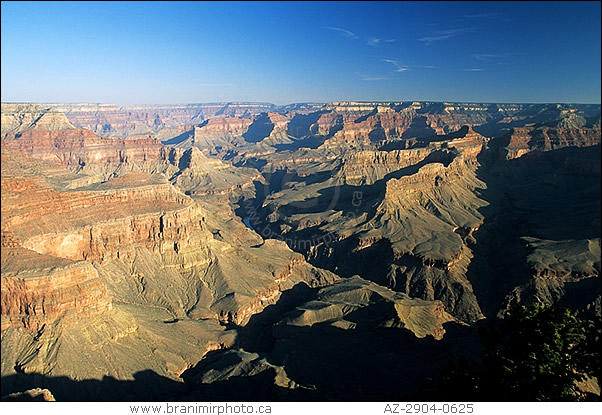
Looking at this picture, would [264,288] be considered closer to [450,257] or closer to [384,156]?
[450,257]

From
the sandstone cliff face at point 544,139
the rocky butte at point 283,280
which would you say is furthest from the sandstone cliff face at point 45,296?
the sandstone cliff face at point 544,139

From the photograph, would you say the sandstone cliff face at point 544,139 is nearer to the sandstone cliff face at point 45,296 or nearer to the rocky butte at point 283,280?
the rocky butte at point 283,280

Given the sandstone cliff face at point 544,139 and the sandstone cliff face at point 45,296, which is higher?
the sandstone cliff face at point 544,139

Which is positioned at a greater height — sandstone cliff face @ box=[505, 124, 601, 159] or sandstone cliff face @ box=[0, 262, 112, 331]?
sandstone cliff face @ box=[505, 124, 601, 159]

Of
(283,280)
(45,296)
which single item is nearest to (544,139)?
(283,280)

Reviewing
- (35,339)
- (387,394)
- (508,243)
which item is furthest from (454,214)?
(35,339)

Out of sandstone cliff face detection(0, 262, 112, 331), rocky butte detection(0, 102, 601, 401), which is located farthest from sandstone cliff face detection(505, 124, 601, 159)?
sandstone cliff face detection(0, 262, 112, 331)

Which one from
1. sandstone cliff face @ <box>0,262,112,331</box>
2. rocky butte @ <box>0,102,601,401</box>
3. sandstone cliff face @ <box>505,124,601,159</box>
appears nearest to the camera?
sandstone cliff face @ <box>0,262,112,331</box>

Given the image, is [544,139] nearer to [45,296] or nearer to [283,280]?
[283,280]

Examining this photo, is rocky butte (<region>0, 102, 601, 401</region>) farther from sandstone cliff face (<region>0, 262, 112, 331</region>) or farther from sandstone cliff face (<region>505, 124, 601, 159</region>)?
sandstone cliff face (<region>505, 124, 601, 159</region>)
